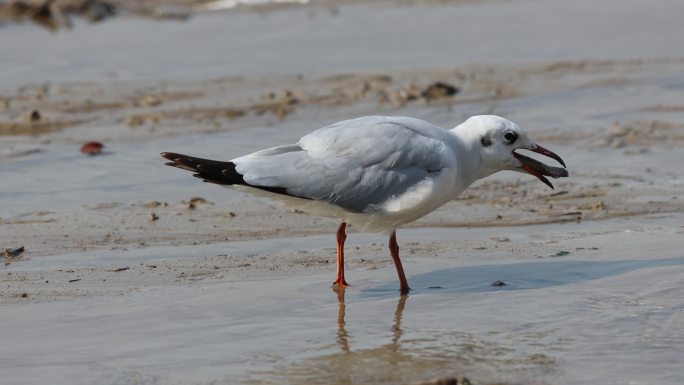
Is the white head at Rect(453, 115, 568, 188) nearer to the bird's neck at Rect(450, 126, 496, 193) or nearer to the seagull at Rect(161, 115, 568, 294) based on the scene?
the bird's neck at Rect(450, 126, 496, 193)

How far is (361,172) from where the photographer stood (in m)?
6.11

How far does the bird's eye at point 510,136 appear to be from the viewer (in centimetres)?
631

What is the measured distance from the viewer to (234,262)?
6.48m

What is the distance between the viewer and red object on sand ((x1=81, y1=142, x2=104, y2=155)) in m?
9.24

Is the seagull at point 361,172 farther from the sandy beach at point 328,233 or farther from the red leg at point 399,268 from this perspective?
the sandy beach at point 328,233

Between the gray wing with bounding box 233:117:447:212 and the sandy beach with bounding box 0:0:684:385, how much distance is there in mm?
467

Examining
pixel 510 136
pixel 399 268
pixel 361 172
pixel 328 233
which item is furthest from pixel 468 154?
pixel 328 233

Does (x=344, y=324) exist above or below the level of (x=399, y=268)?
below

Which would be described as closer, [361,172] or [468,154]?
[361,172]

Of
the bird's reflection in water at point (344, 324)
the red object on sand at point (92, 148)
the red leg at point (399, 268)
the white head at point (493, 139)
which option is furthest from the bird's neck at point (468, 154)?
the red object on sand at point (92, 148)

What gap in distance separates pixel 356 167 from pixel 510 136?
0.86 metres

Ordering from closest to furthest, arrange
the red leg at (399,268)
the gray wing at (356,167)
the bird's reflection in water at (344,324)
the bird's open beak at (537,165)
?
the bird's reflection in water at (344,324)
the red leg at (399,268)
the gray wing at (356,167)
the bird's open beak at (537,165)

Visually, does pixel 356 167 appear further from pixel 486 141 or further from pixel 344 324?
pixel 344 324

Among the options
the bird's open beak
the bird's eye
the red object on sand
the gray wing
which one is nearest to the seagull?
the gray wing
